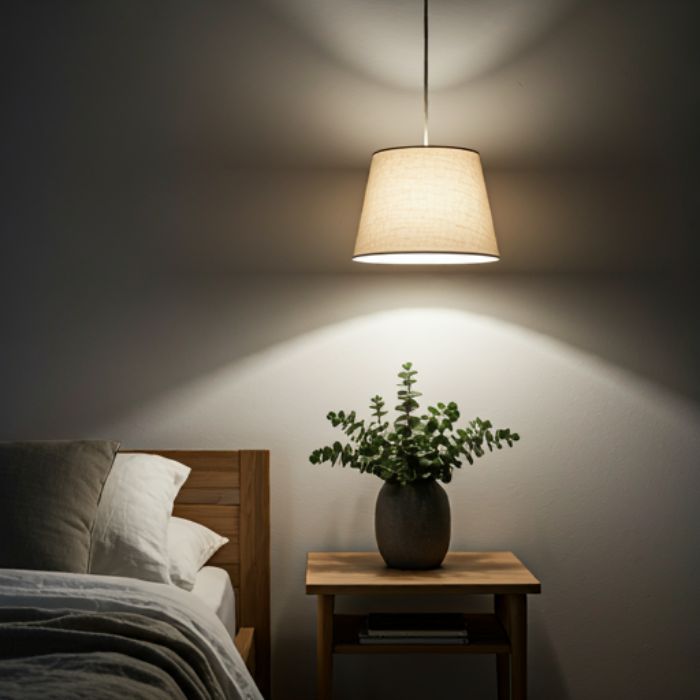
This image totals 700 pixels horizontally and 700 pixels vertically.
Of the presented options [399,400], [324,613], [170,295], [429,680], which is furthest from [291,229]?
[429,680]

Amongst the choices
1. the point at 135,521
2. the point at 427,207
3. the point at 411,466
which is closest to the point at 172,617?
the point at 135,521

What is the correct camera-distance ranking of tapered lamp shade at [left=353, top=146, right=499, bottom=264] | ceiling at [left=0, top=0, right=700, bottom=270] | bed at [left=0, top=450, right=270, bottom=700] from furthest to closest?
1. ceiling at [left=0, top=0, right=700, bottom=270]
2. tapered lamp shade at [left=353, top=146, right=499, bottom=264]
3. bed at [left=0, top=450, right=270, bottom=700]

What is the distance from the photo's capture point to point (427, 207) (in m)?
2.54

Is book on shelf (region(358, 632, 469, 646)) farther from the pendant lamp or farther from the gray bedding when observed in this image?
the pendant lamp

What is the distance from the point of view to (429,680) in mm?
2990

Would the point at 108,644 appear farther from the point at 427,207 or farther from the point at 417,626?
the point at 427,207

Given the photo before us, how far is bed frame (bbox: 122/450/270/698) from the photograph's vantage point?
2.91 metres

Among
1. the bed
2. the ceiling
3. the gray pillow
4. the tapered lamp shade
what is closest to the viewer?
the bed

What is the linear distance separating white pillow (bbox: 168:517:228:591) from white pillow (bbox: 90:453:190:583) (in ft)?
0.14

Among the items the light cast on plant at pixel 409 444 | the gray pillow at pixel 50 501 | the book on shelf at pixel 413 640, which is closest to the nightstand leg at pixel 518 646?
the book on shelf at pixel 413 640

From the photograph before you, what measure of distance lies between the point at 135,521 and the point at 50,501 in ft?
0.71

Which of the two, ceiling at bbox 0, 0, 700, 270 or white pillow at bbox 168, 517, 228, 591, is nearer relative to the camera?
white pillow at bbox 168, 517, 228, 591

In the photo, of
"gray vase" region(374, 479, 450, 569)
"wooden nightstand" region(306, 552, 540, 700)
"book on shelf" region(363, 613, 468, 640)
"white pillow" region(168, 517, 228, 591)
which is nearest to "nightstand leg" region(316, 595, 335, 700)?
"wooden nightstand" region(306, 552, 540, 700)

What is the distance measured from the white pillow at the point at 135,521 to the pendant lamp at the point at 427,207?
0.77 metres
